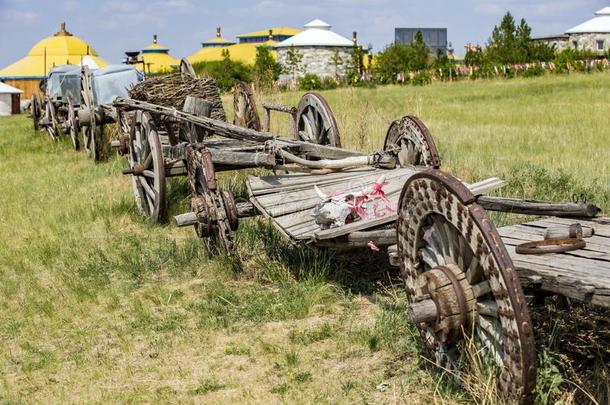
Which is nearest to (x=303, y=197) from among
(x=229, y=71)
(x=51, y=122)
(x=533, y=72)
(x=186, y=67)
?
(x=186, y=67)

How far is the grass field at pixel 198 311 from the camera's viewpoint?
4.37 meters

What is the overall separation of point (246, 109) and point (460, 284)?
679cm

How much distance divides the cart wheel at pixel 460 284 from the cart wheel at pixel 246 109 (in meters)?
6.06

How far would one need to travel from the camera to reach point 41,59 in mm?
43844

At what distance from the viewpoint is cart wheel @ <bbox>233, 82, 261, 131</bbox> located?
31.9ft

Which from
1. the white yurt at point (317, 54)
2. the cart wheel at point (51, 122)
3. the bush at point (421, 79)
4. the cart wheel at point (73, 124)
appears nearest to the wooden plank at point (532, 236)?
the cart wheel at point (73, 124)

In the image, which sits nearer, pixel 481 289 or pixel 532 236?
pixel 481 289

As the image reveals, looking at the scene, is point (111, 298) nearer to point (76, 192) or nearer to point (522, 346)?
point (522, 346)

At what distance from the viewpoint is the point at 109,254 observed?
7312 millimetres

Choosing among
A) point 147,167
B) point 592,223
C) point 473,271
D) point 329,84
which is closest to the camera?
point 473,271

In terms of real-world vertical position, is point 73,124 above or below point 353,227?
above

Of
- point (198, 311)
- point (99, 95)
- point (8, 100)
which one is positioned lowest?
point (198, 311)

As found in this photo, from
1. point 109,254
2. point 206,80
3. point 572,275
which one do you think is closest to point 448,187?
point 572,275

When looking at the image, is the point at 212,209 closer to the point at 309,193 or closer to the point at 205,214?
the point at 205,214
